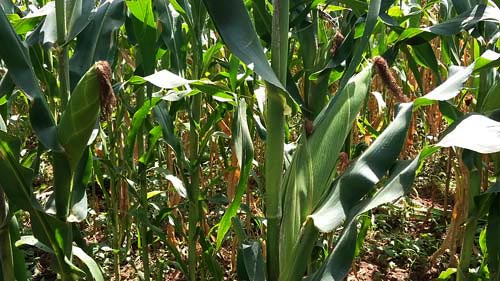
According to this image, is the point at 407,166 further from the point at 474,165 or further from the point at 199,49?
the point at 199,49

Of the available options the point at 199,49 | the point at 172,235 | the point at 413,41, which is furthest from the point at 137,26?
the point at 172,235

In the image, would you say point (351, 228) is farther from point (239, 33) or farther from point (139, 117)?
point (139, 117)

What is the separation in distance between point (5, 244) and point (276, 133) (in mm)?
721

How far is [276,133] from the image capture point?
1.22 metres

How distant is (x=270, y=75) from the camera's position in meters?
1.07

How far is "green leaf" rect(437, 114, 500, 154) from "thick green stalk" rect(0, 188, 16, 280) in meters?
1.01

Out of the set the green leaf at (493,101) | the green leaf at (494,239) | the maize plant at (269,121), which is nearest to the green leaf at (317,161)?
the maize plant at (269,121)

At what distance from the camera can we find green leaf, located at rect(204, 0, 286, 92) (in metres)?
1.03

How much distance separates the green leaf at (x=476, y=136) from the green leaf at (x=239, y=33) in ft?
1.17

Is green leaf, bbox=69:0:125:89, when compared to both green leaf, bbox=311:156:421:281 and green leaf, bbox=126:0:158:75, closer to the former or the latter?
green leaf, bbox=126:0:158:75

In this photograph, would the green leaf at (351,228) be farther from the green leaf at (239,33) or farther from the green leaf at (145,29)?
the green leaf at (145,29)

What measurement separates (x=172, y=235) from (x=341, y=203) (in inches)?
63.8

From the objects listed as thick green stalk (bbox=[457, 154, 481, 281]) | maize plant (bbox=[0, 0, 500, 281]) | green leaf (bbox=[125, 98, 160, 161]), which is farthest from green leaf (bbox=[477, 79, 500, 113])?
green leaf (bbox=[125, 98, 160, 161])

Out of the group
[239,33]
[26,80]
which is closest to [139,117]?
[26,80]
